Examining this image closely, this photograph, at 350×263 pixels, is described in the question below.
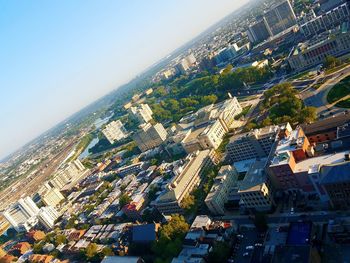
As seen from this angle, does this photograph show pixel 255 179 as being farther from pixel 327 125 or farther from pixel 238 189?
pixel 327 125

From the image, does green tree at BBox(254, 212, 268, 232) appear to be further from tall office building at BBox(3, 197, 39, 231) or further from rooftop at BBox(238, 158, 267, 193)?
tall office building at BBox(3, 197, 39, 231)

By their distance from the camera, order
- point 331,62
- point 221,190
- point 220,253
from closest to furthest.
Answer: point 220,253 < point 221,190 < point 331,62

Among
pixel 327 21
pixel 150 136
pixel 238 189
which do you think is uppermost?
pixel 327 21

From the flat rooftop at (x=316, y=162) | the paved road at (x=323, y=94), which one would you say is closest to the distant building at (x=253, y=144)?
the flat rooftop at (x=316, y=162)

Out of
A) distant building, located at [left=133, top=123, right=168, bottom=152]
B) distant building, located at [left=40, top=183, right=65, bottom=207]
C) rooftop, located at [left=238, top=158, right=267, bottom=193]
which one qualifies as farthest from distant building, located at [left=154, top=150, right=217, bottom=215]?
distant building, located at [left=40, top=183, right=65, bottom=207]

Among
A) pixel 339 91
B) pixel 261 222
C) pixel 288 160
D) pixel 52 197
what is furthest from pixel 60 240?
pixel 339 91

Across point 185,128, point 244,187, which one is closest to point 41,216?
point 185,128

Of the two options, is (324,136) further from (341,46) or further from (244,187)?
(341,46)
